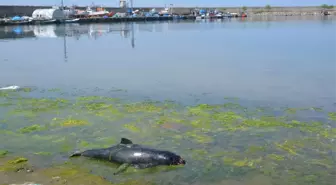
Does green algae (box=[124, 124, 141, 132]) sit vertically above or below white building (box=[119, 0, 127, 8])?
below

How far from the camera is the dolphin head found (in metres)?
8.39

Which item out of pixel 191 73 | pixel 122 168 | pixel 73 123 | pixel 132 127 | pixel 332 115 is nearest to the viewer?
pixel 122 168

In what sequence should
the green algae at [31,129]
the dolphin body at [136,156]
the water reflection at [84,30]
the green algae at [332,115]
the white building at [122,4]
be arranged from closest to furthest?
the dolphin body at [136,156] → the green algae at [31,129] → the green algae at [332,115] → the water reflection at [84,30] → the white building at [122,4]

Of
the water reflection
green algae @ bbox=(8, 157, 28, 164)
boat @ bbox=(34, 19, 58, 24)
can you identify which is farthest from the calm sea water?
boat @ bbox=(34, 19, 58, 24)

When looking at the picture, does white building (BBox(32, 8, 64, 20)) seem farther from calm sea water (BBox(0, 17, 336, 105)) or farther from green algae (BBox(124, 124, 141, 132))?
green algae (BBox(124, 124, 141, 132))

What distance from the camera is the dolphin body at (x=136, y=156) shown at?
8375mm

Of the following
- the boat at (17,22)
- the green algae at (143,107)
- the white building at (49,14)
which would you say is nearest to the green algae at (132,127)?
the green algae at (143,107)

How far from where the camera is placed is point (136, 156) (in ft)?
27.9

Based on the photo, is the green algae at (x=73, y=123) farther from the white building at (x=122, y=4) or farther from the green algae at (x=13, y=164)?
the white building at (x=122, y=4)

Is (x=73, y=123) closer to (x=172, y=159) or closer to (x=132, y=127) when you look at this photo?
(x=132, y=127)

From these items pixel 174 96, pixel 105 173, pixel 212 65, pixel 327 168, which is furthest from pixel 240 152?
→ pixel 212 65

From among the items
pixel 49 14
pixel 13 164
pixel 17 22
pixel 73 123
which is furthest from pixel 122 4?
pixel 13 164

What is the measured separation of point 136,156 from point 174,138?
1.87 metres

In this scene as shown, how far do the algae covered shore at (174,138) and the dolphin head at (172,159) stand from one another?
194 mm
